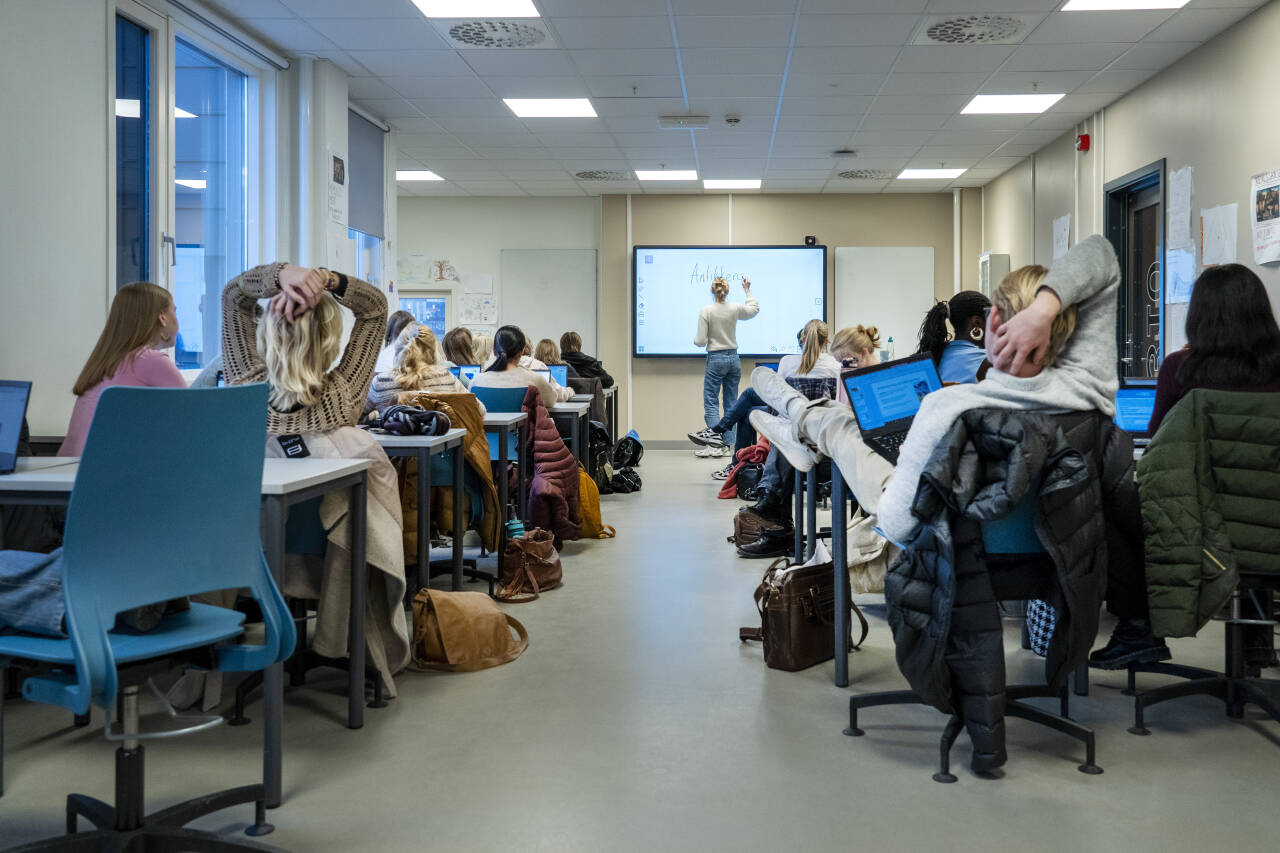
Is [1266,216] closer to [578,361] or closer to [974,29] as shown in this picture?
[974,29]

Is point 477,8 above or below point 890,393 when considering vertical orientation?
above

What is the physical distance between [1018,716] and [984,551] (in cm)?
51

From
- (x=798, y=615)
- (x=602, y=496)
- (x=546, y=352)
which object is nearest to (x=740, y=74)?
(x=546, y=352)

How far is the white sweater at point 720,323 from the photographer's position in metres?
10.5

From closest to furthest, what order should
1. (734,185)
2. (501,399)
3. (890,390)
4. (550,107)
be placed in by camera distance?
1. (890,390)
2. (501,399)
3. (550,107)
4. (734,185)

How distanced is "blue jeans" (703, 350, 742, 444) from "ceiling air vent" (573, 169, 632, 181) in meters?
2.00

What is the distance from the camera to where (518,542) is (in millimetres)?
4359

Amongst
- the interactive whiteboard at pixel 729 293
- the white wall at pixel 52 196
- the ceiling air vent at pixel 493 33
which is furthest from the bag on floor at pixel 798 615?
the interactive whiteboard at pixel 729 293

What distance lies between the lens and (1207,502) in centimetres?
253

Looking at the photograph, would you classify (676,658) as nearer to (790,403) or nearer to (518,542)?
(790,403)

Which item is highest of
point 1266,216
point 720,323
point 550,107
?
point 550,107

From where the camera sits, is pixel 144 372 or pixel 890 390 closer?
pixel 890 390

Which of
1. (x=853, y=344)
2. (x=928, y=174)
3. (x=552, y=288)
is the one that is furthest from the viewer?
(x=552, y=288)

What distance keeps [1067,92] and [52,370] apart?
6348 mm
